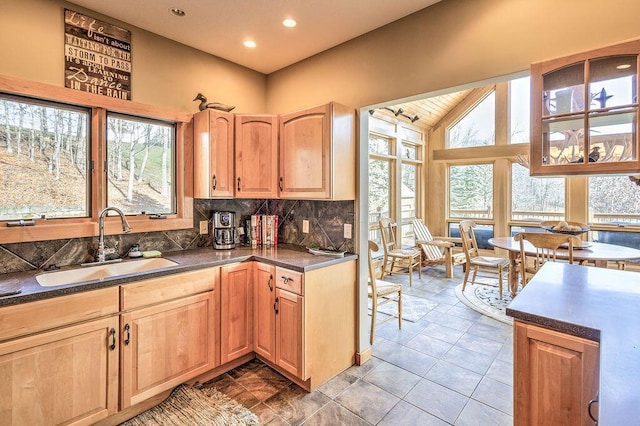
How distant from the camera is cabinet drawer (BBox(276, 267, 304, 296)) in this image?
2.20m

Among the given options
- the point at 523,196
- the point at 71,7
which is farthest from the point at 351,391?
the point at 523,196

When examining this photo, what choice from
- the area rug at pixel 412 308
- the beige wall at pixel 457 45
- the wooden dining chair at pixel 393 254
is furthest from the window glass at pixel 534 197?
the beige wall at pixel 457 45

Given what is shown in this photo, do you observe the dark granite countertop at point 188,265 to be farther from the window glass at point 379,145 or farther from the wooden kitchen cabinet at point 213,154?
the window glass at point 379,145

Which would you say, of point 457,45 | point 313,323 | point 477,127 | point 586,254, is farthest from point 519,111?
point 313,323

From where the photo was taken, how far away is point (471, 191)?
6328 mm

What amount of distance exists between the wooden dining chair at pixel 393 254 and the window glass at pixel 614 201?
2875mm

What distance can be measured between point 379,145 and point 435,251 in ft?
7.27

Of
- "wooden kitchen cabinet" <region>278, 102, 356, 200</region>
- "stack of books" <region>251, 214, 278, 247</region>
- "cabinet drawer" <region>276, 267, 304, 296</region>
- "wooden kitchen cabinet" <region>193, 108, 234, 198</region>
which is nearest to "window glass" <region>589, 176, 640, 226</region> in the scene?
"wooden kitchen cabinet" <region>278, 102, 356, 200</region>

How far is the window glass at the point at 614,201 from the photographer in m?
4.74

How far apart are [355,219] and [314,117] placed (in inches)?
35.1

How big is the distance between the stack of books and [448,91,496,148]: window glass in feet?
15.6

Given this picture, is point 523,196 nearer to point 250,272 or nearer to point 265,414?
point 250,272

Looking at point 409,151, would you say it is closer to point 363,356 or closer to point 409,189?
point 409,189

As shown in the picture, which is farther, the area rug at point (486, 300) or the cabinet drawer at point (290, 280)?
the area rug at point (486, 300)
